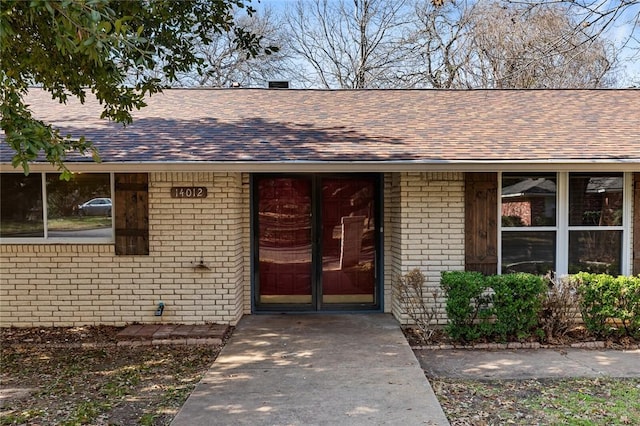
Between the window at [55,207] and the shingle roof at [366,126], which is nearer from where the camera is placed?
the shingle roof at [366,126]

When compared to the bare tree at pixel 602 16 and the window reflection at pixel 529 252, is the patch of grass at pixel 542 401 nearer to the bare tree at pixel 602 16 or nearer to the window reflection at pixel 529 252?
the window reflection at pixel 529 252

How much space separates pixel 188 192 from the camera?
270 inches

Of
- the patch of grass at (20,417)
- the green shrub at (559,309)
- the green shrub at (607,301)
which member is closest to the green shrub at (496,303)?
the green shrub at (559,309)

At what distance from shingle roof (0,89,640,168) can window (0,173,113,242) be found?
1.81ft

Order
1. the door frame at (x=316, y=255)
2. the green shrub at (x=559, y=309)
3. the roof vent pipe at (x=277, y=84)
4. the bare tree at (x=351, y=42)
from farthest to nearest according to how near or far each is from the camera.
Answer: the bare tree at (x=351, y=42) → the roof vent pipe at (x=277, y=84) → the door frame at (x=316, y=255) → the green shrub at (x=559, y=309)

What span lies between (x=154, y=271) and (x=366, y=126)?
12.7ft

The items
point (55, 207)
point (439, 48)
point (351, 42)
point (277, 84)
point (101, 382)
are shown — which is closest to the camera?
point (101, 382)

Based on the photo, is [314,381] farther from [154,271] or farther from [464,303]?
[154,271]

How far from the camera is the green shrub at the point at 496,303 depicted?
5934 mm

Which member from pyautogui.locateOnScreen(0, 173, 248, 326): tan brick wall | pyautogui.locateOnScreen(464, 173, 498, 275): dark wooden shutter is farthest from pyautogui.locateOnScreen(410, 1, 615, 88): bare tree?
pyautogui.locateOnScreen(0, 173, 248, 326): tan brick wall

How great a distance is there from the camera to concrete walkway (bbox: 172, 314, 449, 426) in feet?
13.2

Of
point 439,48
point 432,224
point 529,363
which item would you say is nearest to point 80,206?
point 432,224

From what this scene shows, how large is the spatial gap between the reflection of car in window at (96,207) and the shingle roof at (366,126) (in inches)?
31.8

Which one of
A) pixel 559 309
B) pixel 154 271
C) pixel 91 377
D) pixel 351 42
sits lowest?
pixel 91 377
